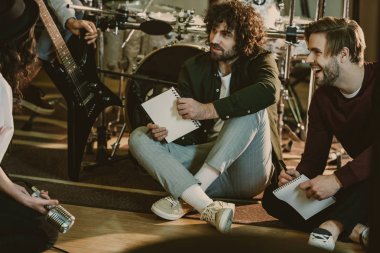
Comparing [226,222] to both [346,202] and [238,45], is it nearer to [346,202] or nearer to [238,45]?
[346,202]

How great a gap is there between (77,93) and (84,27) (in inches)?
13.1

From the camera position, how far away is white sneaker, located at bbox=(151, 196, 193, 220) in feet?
9.03

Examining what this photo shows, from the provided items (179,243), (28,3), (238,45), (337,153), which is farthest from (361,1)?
(179,243)

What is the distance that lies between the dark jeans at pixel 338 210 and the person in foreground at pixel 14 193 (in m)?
0.96

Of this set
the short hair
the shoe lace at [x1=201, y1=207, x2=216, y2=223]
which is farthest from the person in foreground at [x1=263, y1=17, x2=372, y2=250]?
the shoe lace at [x1=201, y1=207, x2=216, y2=223]

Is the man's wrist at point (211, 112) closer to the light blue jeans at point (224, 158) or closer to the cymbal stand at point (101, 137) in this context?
the light blue jeans at point (224, 158)

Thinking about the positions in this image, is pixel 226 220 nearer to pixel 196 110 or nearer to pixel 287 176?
pixel 287 176

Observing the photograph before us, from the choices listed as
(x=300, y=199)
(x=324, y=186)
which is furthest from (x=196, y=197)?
(x=324, y=186)

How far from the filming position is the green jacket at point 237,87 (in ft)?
8.94

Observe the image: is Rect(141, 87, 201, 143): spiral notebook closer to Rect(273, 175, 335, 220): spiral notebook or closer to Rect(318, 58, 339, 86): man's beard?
Rect(273, 175, 335, 220): spiral notebook

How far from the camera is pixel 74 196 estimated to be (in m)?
3.06

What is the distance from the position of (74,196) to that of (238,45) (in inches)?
41.2

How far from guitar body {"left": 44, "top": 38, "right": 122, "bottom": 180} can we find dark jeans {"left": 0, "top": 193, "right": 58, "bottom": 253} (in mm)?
1052

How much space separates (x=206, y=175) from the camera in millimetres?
2768
